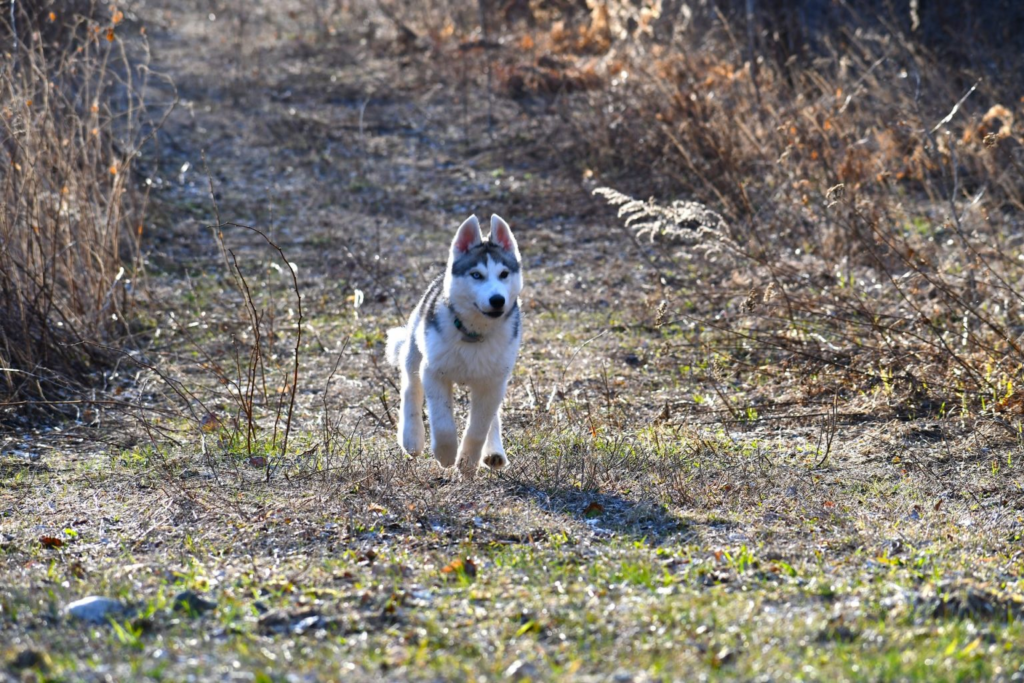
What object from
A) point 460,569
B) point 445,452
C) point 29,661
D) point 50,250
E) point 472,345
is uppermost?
point 472,345

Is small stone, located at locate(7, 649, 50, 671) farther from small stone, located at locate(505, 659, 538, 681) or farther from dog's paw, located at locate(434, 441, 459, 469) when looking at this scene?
dog's paw, located at locate(434, 441, 459, 469)

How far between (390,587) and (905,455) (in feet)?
11.3

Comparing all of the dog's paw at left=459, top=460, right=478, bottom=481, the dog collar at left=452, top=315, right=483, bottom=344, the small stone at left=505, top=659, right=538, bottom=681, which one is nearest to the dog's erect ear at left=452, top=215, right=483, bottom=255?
the dog collar at left=452, top=315, right=483, bottom=344

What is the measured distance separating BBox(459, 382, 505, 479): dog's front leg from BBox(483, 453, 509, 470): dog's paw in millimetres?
61

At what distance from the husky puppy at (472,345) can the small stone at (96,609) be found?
7.27 ft

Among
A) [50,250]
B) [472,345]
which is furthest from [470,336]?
[50,250]

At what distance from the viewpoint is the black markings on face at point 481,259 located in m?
6.15

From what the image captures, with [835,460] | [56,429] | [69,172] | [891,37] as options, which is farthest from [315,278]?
[891,37]

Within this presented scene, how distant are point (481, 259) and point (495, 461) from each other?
3.57 feet

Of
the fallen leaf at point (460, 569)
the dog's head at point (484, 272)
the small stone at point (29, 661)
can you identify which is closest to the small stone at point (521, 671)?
the fallen leaf at point (460, 569)

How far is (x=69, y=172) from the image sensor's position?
28.1 feet

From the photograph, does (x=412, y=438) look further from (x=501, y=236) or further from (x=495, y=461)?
(x=501, y=236)

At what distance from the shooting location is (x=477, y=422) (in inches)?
245

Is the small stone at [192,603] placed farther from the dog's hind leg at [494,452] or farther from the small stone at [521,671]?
the dog's hind leg at [494,452]
